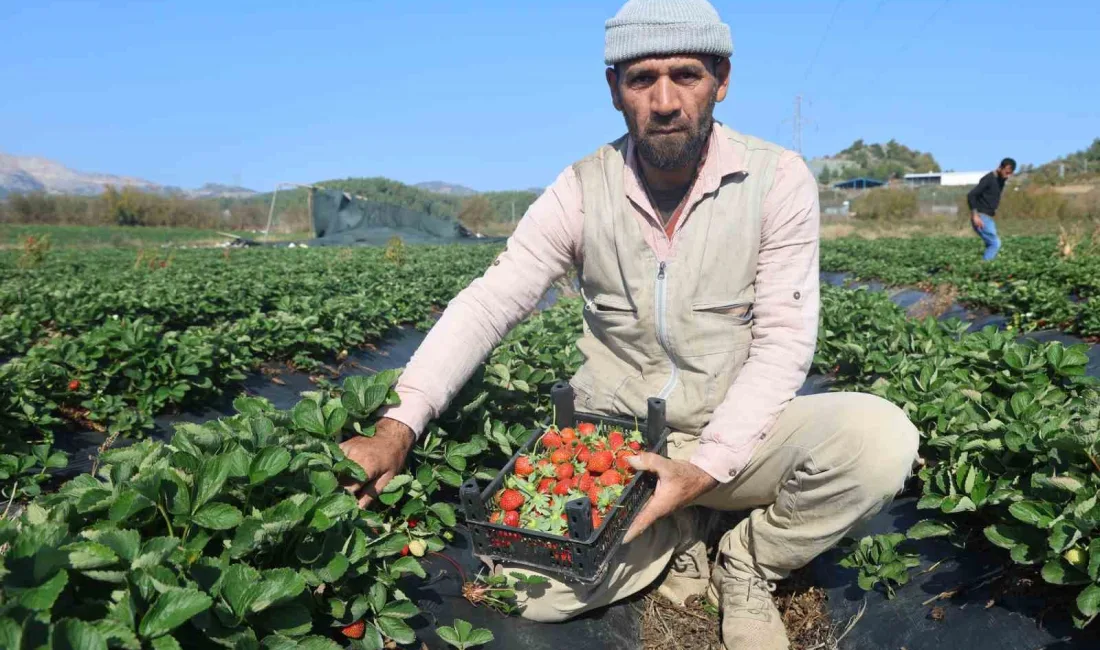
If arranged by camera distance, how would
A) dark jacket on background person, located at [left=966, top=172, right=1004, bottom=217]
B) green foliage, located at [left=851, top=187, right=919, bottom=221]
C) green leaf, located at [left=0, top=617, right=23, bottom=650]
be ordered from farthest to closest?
green foliage, located at [left=851, top=187, right=919, bottom=221] < dark jacket on background person, located at [left=966, top=172, right=1004, bottom=217] < green leaf, located at [left=0, top=617, right=23, bottom=650]

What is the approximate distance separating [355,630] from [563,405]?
100 cm

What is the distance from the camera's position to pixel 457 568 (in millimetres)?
2643

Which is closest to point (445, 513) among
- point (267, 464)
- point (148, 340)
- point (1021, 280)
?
point (267, 464)

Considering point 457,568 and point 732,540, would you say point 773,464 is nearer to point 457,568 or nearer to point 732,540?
point 732,540

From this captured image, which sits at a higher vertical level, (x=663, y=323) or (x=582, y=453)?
(x=663, y=323)

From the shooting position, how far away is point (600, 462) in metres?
2.36

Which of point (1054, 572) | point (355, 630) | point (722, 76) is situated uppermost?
point (722, 76)

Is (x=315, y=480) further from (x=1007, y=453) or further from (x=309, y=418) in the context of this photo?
(x=1007, y=453)

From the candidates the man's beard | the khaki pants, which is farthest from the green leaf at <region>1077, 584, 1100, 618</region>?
the man's beard

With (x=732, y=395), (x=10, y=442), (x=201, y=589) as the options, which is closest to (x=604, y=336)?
(x=732, y=395)

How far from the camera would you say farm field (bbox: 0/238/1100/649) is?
4.70 ft

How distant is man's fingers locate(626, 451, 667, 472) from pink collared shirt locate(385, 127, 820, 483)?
23 cm

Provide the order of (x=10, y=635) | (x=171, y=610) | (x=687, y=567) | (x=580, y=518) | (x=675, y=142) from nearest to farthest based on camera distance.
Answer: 1. (x=10, y=635)
2. (x=171, y=610)
3. (x=580, y=518)
4. (x=675, y=142)
5. (x=687, y=567)

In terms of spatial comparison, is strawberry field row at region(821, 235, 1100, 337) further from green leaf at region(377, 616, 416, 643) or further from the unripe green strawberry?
green leaf at region(377, 616, 416, 643)
